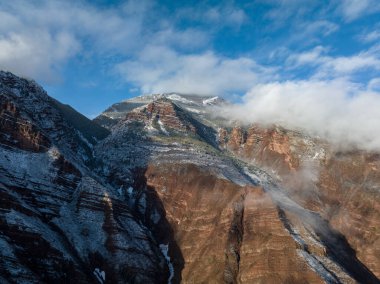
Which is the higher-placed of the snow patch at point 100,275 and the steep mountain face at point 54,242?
the steep mountain face at point 54,242

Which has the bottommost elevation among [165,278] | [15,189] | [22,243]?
[165,278]


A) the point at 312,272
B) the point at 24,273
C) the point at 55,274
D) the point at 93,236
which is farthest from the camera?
the point at 93,236

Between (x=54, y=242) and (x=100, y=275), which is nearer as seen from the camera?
(x=54, y=242)

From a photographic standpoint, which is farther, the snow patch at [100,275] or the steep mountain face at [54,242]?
the snow patch at [100,275]

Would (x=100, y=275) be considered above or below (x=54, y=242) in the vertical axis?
below

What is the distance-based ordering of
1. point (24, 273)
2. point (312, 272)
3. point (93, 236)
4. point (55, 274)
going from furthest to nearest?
point (93, 236) < point (312, 272) < point (55, 274) < point (24, 273)

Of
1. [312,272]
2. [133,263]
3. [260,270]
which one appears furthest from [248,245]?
[133,263]

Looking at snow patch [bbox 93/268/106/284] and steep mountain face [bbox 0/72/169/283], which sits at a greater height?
steep mountain face [bbox 0/72/169/283]

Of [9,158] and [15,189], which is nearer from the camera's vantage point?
[15,189]

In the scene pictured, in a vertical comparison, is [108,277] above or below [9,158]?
below

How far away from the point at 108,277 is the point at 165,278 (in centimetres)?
2302

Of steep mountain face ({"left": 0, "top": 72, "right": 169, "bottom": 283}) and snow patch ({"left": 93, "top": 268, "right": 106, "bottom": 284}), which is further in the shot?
snow patch ({"left": 93, "top": 268, "right": 106, "bottom": 284})

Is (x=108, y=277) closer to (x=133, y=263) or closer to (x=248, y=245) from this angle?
(x=133, y=263)

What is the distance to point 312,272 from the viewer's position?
17962 centimetres
